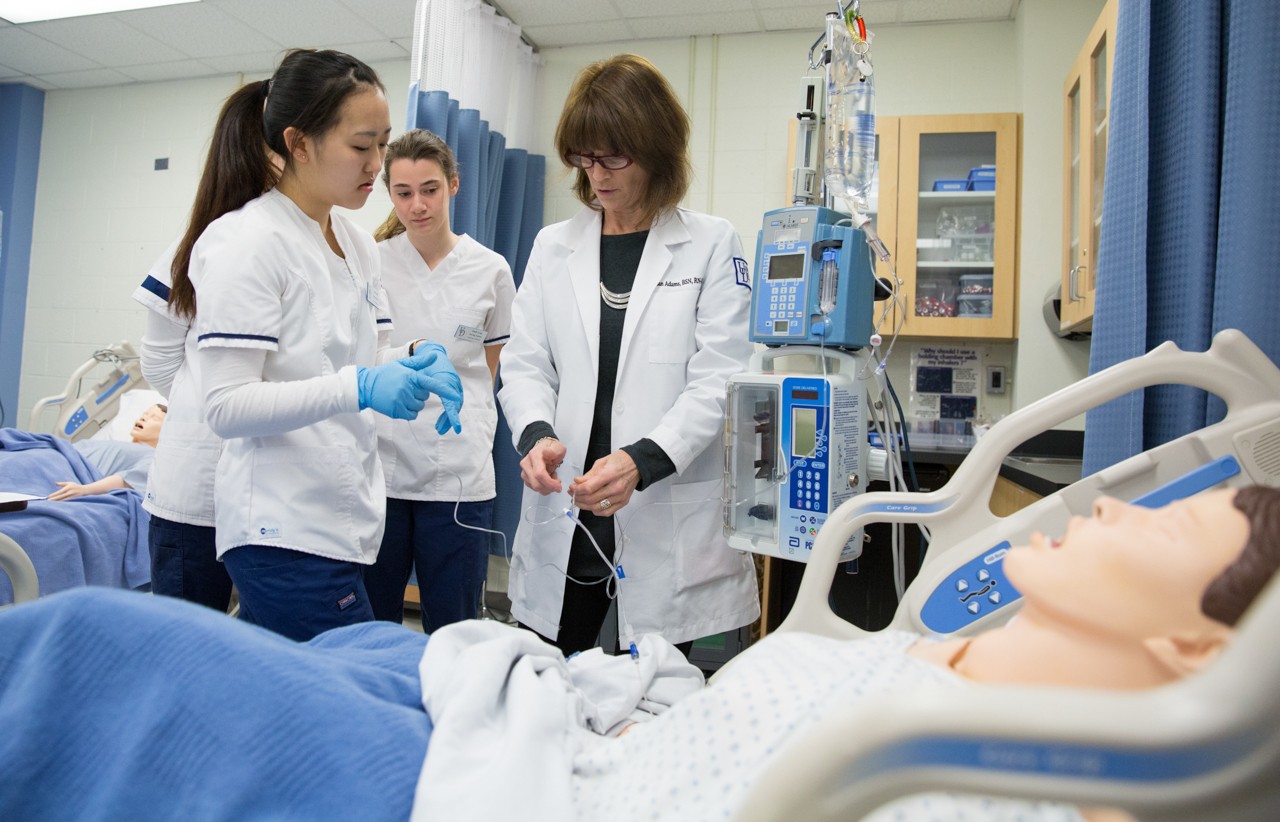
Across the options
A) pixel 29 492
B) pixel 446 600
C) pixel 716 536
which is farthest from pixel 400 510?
pixel 29 492

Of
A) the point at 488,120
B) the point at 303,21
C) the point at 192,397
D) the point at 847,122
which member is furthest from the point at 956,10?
the point at 192,397

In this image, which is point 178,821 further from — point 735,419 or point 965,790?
point 735,419

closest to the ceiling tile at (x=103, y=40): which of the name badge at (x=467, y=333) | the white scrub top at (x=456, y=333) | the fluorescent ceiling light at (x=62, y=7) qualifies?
the fluorescent ceiling light at (x=62, y=7)

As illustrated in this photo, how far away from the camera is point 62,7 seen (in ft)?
12.0

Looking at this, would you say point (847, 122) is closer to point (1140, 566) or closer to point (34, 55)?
point (1140, 566)

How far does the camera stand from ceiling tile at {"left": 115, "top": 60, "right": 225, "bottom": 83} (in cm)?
430

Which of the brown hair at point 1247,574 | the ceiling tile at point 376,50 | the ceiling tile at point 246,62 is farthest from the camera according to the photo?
the ceiling tile at point 246,62

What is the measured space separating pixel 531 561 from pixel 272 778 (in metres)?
0.87

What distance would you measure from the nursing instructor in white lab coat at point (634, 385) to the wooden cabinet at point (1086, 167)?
1.45m

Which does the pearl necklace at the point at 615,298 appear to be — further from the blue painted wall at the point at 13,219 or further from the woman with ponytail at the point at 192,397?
the blue painted wall at the point at 13,219

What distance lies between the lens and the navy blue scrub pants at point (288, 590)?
1.25 m

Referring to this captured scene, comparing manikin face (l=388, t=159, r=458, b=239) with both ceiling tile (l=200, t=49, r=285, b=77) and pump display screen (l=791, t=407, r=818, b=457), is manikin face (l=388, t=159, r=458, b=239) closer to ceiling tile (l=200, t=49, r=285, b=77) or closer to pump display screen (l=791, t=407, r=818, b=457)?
pump display screen (l=791, t=407, r=818, b=457)

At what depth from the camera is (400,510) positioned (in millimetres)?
1857

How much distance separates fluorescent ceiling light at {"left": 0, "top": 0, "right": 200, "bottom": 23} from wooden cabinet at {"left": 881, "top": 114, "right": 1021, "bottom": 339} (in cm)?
320
